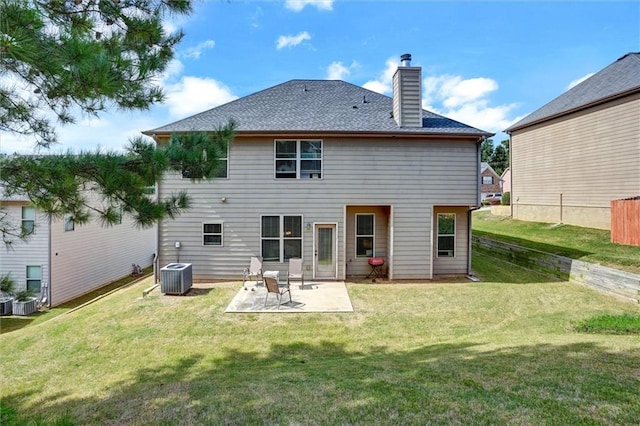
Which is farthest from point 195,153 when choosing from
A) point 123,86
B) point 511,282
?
point 511,282

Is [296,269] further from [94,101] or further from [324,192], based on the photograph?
[94,101]

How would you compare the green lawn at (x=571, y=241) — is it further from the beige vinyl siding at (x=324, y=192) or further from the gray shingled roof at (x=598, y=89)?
the gray shingled roof at (x=598, y=89)

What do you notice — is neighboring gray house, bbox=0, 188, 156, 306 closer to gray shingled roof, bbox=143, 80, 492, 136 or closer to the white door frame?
gray shingled roof, bbox=143, 80, 492, 136

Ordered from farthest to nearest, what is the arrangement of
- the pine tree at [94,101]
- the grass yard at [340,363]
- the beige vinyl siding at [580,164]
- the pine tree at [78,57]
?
the beige vinyl siding at [580,164] < the grass yard at [340,363] < the pine tree at [94,101] < the pine tree at [78,57]

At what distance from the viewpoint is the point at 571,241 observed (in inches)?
490

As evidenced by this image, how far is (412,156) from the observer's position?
999cm

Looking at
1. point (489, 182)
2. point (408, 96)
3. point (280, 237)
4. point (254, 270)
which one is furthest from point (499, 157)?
point (254, 270)

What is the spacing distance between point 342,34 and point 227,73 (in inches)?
178

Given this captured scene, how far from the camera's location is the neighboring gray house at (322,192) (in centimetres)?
991

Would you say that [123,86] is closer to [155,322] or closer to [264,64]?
[155,322]

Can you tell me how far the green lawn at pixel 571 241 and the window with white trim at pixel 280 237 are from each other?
8.62 meters

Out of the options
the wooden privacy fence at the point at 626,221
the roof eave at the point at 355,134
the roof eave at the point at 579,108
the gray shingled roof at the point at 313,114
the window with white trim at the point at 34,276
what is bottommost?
the window with white trim at the point at 34,276

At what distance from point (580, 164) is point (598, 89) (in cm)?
359

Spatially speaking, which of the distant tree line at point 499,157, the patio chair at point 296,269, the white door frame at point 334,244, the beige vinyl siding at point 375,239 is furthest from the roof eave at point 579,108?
the distant tree line at point 499,157
